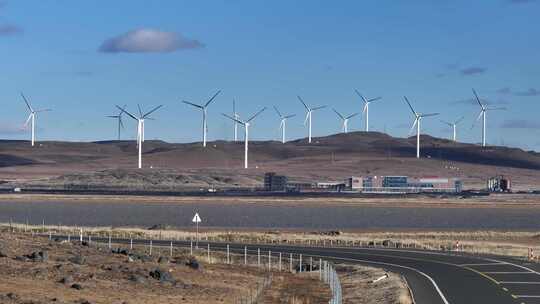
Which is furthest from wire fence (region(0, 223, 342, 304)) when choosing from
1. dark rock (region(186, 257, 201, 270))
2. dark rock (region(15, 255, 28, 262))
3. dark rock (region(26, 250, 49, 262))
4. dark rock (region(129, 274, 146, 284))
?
dark rock (region(15, 255, 28, 262))

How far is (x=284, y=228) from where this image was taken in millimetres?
126750

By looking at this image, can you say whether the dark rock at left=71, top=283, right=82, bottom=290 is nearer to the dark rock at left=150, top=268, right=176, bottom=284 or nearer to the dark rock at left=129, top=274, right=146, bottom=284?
the dark rock at left=129, top=274, right=146, bottom=284

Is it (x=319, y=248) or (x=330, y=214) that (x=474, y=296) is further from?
(x=330, y=214)

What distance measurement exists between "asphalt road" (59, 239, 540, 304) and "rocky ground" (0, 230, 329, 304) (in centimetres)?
511

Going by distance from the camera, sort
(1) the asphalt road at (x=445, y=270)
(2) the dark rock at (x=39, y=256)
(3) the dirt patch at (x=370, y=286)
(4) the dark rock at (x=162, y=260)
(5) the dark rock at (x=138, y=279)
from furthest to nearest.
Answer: (4) the dark rock at (x=162, y=260)
(2) the dark rock at (x=39, y=256)
(1) the asphalt road at (x=445, y=270)
(3) the dirt patch at (x=370, y=286)
(5) the dark rock at (x=138, y=279)

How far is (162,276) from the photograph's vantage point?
48875mm

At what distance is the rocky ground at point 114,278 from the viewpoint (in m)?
41.2

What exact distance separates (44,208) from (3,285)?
138291 mm

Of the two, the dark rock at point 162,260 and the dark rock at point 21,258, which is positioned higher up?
the dark rock at point 21,258

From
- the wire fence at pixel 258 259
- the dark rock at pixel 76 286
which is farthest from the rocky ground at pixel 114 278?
the wire fence at pixel 258 259

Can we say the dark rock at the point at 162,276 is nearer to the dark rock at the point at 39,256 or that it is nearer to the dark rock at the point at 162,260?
the dark rock at the point at 39,256

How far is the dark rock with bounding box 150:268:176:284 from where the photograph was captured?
48500 millimetres

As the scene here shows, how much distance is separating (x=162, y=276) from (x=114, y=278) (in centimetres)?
251

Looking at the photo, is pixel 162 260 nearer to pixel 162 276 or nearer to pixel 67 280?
pixel 162 276
